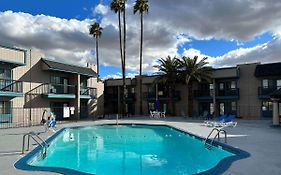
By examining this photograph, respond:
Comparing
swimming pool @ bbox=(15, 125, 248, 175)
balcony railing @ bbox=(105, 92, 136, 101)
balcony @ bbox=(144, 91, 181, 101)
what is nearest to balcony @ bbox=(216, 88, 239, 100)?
balcony @ bbox=(144, 91, 181, 101)

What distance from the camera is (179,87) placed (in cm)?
3922

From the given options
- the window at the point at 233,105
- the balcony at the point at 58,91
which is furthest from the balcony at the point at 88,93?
the window at the point at 233,105

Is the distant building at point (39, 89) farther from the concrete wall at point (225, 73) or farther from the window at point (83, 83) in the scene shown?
the concrete wall at point (225, 73)

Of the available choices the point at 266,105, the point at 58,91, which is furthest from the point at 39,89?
the point at 266,105

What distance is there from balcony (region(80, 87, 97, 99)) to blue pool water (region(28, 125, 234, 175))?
14.9m

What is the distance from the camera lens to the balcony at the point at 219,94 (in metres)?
34.3

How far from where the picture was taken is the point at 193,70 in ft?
115

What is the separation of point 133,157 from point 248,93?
82.4 ft

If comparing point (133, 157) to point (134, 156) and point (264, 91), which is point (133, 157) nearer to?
point (134, 156)

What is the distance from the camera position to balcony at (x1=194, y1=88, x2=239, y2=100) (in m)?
34.3

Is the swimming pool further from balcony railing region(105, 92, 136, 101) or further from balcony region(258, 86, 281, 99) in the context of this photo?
balcony railing region(105, 92, 136, 101)

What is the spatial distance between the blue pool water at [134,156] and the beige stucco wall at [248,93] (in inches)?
716

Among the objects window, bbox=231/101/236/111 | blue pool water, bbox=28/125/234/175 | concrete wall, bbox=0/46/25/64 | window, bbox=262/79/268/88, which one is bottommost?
blue pool water, bbox=28/125/234/175

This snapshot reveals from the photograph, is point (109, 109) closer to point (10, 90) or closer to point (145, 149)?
point (10, 90)
